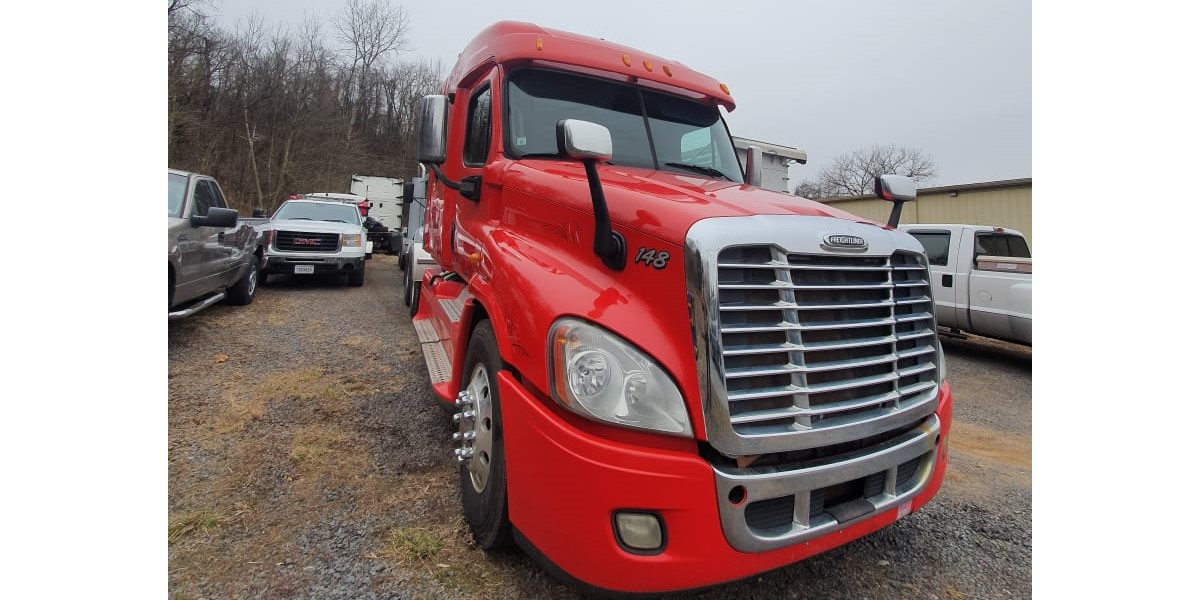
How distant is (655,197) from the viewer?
85.0 inches

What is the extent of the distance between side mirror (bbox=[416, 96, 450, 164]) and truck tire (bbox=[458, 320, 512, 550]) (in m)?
1.51

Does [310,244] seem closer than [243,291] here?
No

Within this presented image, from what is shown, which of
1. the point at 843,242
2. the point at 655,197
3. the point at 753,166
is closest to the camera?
the point at 843,242

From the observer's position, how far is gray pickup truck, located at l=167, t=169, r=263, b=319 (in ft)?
18.4

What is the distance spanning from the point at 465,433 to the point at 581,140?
1.51m

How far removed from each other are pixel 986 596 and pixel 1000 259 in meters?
6.49

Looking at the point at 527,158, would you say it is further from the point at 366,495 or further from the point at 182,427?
the point at 182,427

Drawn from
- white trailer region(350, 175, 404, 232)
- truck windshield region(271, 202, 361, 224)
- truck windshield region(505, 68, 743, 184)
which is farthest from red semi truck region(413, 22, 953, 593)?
white trailer region(350, 175, 404, 232)

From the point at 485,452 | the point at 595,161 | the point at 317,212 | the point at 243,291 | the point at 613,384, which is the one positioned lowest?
the point at 485,452

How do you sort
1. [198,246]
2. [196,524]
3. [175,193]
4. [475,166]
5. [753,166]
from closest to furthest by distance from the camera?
[196,524]
[475,166]
[753,166]
[175,193]
[198,246]

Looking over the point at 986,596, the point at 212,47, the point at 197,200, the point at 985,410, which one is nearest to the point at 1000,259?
the point at 985,410

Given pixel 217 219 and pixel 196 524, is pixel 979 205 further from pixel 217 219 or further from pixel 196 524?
pixel 196 524

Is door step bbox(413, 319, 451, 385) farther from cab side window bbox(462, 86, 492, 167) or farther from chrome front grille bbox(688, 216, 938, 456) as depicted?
chrome front grille bbox(688, 216, 938, 456)

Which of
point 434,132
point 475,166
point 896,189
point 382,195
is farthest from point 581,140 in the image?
point 382,195
